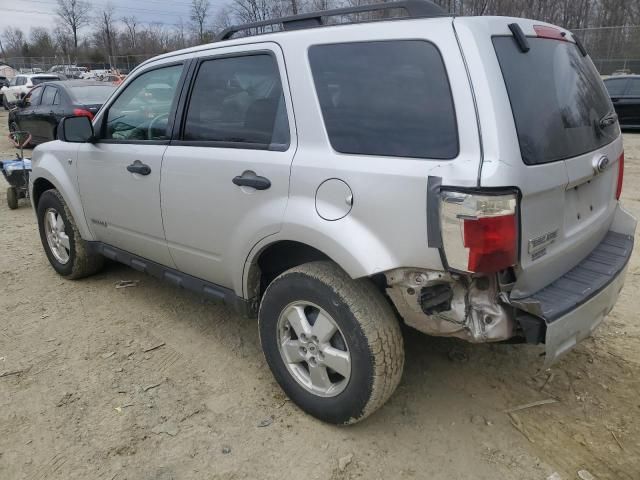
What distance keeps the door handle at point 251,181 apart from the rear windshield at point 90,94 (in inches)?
394

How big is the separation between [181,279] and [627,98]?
13.2 metres

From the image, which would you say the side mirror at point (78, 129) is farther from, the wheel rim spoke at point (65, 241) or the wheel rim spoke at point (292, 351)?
the wheel rim spoke at point (292, 351)

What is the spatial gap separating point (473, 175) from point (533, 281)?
60cm

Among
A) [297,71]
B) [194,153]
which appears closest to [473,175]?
[297,71]

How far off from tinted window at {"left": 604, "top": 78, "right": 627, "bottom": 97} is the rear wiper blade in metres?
11.9

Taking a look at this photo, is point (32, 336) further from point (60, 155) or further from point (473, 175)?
point (473, 175)

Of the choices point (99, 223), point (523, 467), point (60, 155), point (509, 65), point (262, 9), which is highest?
point (262, 9)

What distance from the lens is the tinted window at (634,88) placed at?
1287 centimetres

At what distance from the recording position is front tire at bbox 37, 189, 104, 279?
14.9ft

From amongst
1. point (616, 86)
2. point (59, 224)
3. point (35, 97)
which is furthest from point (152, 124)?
point (616, 86)

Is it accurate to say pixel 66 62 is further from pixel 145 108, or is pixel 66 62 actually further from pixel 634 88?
pixel 145 108

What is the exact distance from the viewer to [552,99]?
238 centimetres

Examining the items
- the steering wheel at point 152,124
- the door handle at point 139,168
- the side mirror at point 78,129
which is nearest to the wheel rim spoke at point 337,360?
the door handle at point 139,168

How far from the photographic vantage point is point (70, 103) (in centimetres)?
1174
